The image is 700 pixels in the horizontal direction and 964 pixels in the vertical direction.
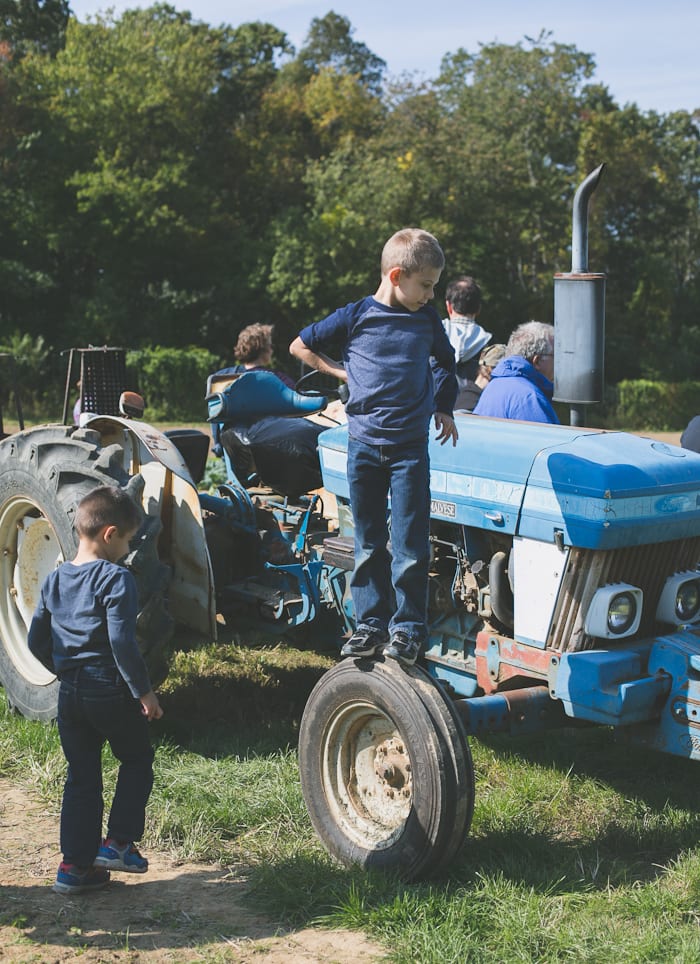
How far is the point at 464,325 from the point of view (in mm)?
6340

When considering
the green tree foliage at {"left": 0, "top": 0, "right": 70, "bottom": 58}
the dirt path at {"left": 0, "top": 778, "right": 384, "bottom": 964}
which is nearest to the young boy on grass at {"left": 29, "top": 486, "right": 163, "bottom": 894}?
the dirt path at {"left": 0, "top": 778, "right": 384, "bottom": 964}

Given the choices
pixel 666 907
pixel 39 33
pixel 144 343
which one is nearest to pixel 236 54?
pixel 39 33

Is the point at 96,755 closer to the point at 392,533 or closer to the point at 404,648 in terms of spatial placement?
the point at 404,648

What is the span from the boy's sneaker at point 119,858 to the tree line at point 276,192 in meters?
22.2

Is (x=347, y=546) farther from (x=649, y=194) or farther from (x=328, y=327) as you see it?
(x=649, y=194)

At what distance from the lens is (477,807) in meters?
4.21

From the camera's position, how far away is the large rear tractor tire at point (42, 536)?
450 centimetres

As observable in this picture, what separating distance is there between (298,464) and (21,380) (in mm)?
18962

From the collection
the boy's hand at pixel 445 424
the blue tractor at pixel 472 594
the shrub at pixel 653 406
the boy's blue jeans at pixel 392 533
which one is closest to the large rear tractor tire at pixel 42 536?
the blue tractor at pixel 472 594

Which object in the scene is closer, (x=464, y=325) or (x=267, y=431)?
(x=267, y=431)

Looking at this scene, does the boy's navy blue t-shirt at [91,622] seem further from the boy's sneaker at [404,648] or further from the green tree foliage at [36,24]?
the green tree foliage at [36,24]

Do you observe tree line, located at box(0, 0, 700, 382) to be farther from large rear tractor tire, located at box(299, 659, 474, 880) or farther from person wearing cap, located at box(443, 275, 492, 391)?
large rear tractor tire, located at box(299, 659, 474, 880)

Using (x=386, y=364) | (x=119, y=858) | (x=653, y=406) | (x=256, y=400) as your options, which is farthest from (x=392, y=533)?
(x=653, y=406)

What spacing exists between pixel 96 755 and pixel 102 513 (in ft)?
2.73
